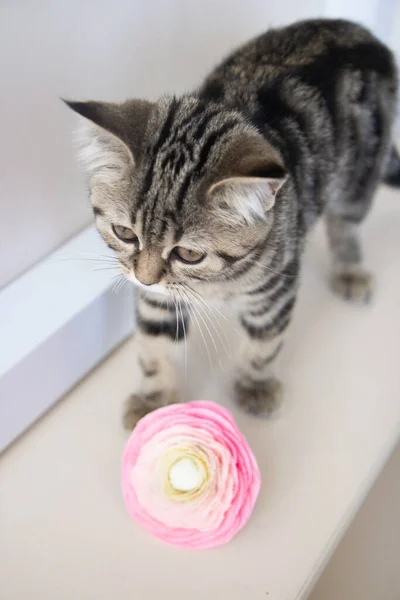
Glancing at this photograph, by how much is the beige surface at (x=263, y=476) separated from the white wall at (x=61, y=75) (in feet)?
0.90

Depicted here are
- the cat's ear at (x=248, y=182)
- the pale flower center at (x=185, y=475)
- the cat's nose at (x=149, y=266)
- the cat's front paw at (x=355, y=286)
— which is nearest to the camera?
the cat's ear at (x=248, y=182)

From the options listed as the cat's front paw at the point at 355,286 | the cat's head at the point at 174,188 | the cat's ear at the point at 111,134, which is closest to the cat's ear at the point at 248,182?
the cat's head at the point at 174,188

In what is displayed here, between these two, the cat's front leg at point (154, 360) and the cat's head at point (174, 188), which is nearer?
the cat's head at point (174, 188)

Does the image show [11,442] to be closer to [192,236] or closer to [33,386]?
[33,386]

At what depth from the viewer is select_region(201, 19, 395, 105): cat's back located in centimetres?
88

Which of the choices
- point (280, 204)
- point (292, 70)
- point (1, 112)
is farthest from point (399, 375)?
point (1, 112)

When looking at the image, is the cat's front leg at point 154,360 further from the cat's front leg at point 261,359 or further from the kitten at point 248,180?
the cat's front leg at point 261,359

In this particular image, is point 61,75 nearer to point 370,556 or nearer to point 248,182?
point 248,182

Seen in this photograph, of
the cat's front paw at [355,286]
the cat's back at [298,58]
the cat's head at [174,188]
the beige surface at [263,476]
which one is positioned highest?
the cat's back at [298,58]

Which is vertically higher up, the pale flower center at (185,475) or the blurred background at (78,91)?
the blurred background at (78,91)

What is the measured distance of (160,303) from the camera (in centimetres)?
90

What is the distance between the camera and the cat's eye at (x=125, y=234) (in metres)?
0.70

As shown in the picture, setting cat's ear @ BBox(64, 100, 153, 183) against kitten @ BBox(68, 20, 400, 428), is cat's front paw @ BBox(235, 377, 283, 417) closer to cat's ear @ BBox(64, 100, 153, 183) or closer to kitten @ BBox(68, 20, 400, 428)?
kitten @ BBox(68, 20, 400, 428)

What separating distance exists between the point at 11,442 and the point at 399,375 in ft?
2.12
